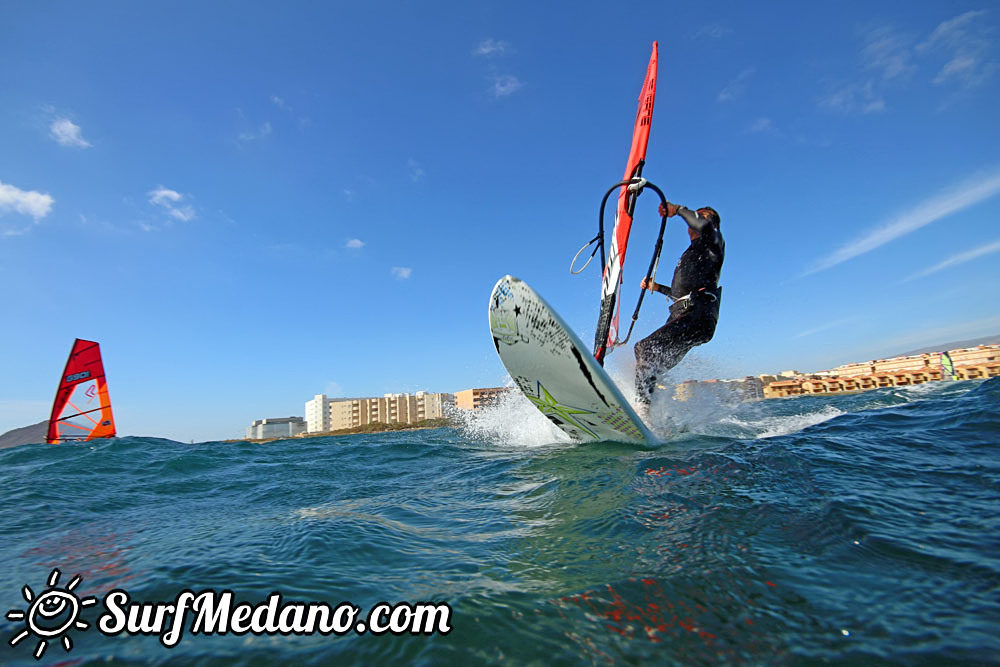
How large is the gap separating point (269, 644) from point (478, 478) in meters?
3.78

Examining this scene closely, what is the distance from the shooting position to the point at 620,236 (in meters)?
8.35

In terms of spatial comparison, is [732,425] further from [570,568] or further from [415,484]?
[570,568]

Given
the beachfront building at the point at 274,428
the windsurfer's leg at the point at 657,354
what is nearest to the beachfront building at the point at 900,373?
the windsurfer's leg at the point at 657,354

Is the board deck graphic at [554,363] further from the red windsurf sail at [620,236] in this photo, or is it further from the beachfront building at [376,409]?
the beachfront building at [376,409]

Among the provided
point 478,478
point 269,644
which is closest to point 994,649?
point 269,644

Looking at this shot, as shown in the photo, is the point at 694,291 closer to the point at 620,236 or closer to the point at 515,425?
the point at 620,236

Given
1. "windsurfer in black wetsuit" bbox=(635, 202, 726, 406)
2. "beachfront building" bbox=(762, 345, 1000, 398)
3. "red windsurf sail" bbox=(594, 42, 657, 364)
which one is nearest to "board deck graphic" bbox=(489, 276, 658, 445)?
"windsurfer in black wetsuit" bbox=(635, 202, 726, 406)

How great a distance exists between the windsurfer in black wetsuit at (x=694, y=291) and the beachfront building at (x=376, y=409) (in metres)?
91.5

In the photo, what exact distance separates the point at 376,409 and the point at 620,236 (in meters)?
113

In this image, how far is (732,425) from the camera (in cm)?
810

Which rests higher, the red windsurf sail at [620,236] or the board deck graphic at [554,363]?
the red windsurf sail at [620,236]

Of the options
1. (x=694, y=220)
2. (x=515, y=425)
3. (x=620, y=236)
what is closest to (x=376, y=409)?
(x=515, y=425)

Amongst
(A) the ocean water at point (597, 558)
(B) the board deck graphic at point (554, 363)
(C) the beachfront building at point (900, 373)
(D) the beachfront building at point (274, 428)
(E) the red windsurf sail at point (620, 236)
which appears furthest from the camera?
(D) the beachfront building at point (274, 428)

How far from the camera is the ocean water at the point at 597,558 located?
1.61m
